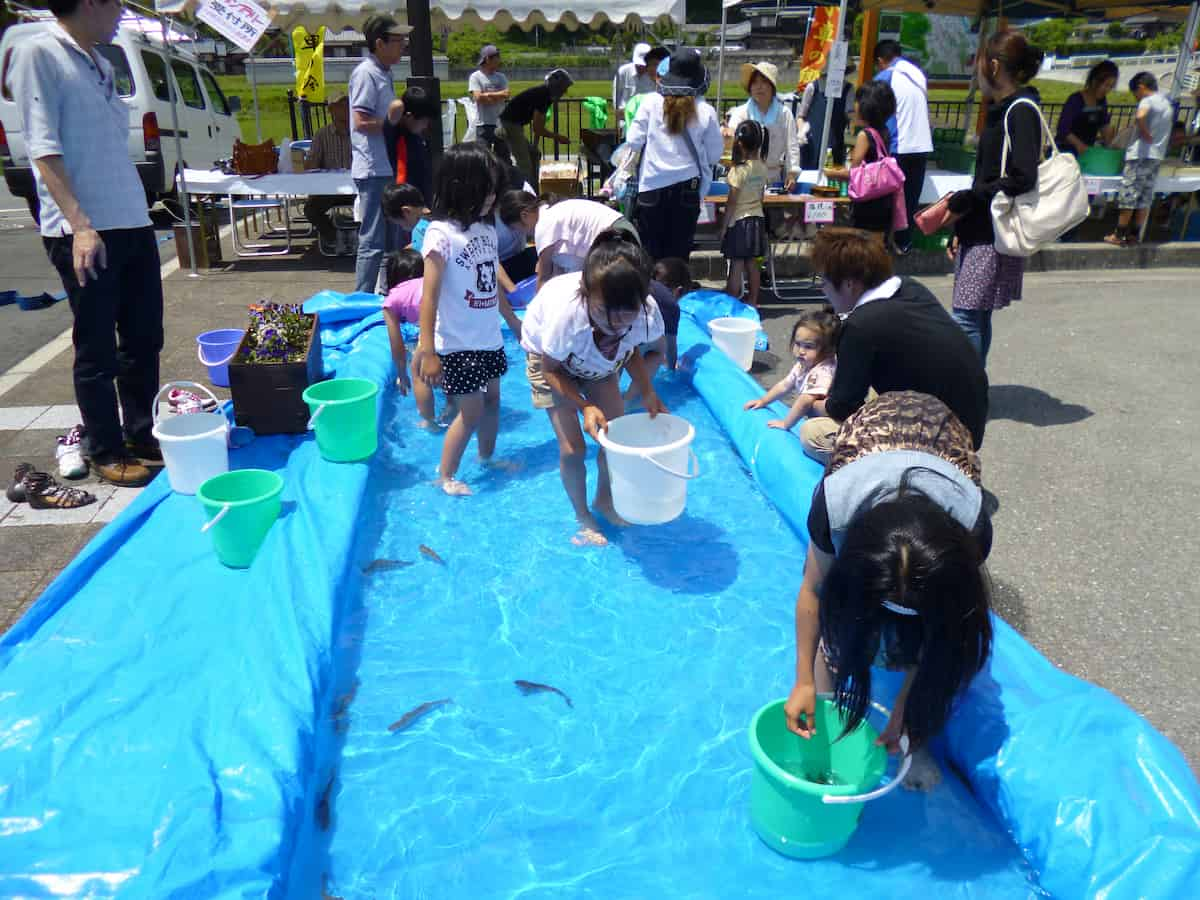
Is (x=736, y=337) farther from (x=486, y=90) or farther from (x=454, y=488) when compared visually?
(x=486, y=90)

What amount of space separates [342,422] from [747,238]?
13.3 feet

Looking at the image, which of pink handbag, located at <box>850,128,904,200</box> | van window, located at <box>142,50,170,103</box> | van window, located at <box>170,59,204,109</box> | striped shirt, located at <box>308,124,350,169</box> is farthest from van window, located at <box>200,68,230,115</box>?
pink handbag, located at <box>850,128,904,200</box>

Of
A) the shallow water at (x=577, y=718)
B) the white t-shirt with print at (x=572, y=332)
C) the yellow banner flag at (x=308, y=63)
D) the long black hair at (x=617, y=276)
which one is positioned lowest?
the shallow water at (x=577, y=718)

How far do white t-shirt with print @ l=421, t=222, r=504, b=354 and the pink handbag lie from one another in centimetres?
368

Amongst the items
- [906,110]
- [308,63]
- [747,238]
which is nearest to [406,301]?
[747,238]

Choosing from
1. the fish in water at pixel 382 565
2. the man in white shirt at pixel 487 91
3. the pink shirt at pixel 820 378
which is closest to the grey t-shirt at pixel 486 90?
the man in white shirt at pixel 487 91

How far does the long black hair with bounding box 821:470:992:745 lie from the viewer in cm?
173

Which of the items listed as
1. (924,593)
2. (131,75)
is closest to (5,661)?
(924,593)

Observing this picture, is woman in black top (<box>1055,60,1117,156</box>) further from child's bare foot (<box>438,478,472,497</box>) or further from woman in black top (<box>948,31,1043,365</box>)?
child's bare foot (<box>438,478,472,497</box>)

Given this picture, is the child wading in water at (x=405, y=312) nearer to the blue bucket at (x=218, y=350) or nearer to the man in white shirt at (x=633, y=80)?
the blue bucket at (x=218, y=350)

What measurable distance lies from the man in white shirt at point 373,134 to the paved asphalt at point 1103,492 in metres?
3.20

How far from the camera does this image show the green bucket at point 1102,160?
31.3ft

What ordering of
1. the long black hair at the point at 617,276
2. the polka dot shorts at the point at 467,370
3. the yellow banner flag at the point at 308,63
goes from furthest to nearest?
1. the yellow banner flag at the point at 308,63
2. the polka dot shorts at the point at 467,370
3. the long black hair at the point at 617,276

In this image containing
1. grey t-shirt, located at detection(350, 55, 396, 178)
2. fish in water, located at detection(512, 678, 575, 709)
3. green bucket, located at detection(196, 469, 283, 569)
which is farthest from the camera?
grey t-shirt, located at detection(350, 55, 396, 178)
